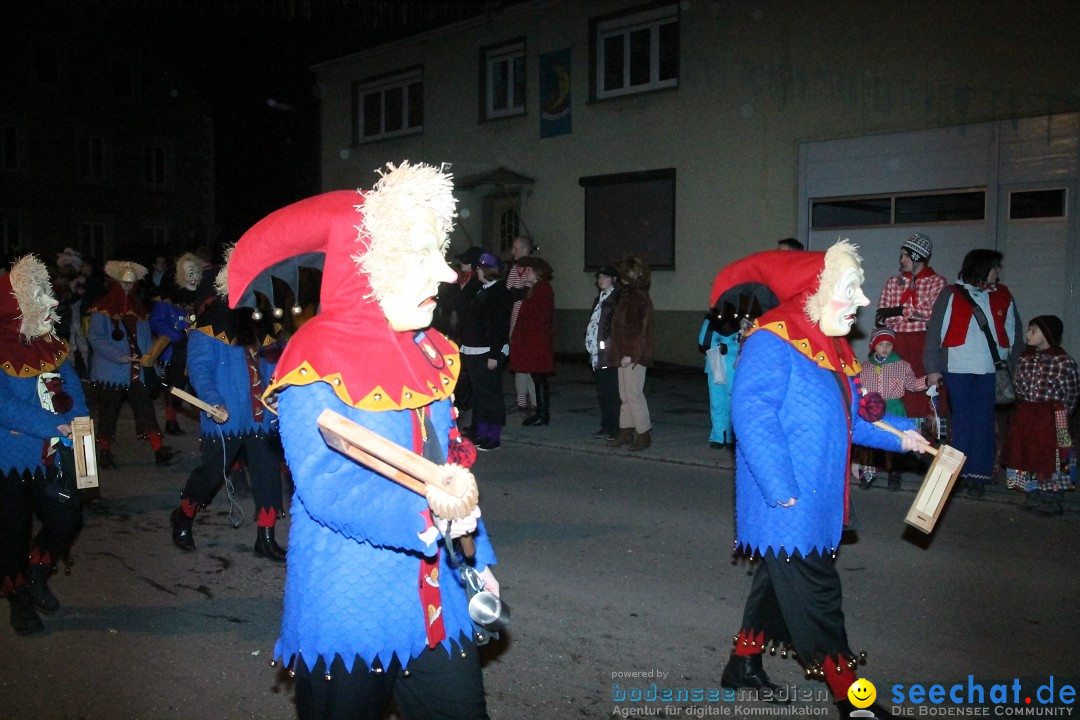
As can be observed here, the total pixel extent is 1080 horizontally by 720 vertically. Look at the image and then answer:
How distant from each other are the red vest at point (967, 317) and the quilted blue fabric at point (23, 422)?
663cm

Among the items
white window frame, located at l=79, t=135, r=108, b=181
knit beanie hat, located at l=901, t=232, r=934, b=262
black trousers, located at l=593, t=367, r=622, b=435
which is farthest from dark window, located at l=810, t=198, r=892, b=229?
white window frame, located at l=79, t=135, r=108, b=181

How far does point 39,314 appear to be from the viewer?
495 cm

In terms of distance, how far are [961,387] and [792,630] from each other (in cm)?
500

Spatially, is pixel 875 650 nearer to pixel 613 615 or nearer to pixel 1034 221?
pixel 613 615

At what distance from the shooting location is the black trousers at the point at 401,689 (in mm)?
2541

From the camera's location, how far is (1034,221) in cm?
1294

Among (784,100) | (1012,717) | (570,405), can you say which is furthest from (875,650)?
(784,100)

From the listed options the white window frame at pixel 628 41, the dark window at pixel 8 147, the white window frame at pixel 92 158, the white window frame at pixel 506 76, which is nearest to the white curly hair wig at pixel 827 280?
the white window frame at pixel 628 41

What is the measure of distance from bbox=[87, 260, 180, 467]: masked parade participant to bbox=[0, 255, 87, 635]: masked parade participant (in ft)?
15.2

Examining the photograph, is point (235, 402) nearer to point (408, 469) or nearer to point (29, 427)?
point (29, 427)

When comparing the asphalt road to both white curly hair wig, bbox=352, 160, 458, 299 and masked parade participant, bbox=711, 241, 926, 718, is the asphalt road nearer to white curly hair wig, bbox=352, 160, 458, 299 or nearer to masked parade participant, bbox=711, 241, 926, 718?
masked parade participant, bbox=711, 241, 926, 718

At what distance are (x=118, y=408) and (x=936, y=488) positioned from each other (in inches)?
339

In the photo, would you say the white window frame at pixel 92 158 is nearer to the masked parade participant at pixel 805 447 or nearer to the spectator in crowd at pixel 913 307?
the spectator in crowd at pixel 913 307

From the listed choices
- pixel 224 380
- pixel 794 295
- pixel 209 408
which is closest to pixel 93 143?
pixel 224 380
